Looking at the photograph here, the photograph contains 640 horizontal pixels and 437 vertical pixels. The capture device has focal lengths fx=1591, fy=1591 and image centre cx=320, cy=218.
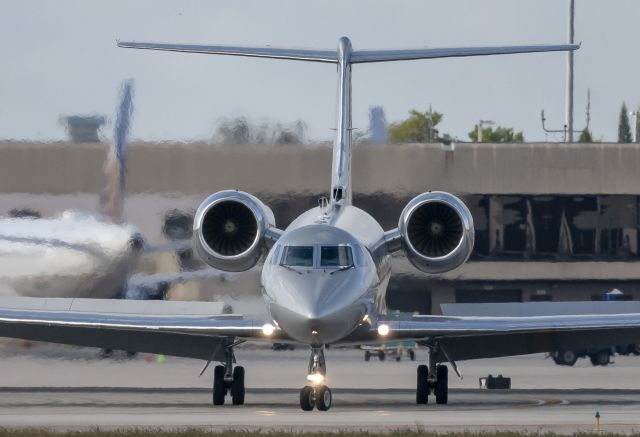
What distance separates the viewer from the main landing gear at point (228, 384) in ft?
83.6

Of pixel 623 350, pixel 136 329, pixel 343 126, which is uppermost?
pixel 343 126

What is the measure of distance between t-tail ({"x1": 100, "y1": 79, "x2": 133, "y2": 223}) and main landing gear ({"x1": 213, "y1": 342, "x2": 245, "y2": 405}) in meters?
8.38

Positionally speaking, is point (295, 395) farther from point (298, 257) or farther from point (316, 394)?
point (316, 394)

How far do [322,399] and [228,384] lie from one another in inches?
130

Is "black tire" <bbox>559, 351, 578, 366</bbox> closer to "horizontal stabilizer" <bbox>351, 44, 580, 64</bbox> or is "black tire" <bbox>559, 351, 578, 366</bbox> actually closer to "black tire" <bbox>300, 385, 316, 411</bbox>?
"horizontal stabilizer" <bbox>351, 44, 580, 64</bbox>

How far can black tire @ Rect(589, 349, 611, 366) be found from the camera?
3903 cm

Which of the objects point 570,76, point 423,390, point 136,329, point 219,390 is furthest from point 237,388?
point 570,76

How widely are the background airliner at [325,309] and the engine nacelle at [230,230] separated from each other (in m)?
0.02

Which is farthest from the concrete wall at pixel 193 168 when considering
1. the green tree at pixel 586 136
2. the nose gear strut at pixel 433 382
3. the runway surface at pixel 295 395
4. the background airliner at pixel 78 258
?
the green tree at pixel 586 136

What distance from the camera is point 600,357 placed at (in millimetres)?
39250

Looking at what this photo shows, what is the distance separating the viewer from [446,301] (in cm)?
3738

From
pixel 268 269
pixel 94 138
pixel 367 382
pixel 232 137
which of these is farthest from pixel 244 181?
pixel 268 269

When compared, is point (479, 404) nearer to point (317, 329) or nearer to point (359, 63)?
point (317, 329)

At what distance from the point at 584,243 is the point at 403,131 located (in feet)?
20.4
